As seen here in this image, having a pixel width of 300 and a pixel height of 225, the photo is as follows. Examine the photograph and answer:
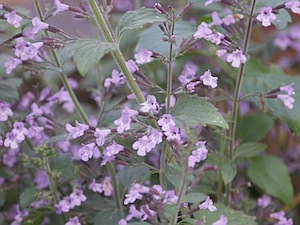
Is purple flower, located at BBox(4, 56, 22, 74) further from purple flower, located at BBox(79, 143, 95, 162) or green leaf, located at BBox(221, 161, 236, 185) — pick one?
green leaf, located at BBox(221, 161, 236, 185)

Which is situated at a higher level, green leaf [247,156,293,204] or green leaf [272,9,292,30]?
green leaf [272,9,292,30]

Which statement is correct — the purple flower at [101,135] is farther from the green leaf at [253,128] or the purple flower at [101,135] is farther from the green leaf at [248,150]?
the green leaf at [253,128]

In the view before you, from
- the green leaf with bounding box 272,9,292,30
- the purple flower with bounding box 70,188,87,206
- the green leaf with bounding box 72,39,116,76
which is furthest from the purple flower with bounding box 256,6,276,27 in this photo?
the purple flower with bounding box 70,188,87,206

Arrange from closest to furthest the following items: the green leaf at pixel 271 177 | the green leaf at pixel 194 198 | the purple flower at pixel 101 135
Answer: the green leaf at pixel 194 198, the purple flower at pixel 101 135, the green leaf at pixel 271 177

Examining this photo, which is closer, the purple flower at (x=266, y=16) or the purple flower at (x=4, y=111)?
the purple flower at (x=266, y=16)

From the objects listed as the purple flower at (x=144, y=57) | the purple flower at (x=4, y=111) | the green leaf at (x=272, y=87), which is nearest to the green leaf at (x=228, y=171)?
the green leaf at (x=272, y=87)

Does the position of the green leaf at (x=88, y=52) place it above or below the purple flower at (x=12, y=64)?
above


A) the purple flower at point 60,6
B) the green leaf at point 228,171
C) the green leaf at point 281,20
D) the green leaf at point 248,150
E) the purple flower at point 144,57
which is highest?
the purple flower at point 60,6
